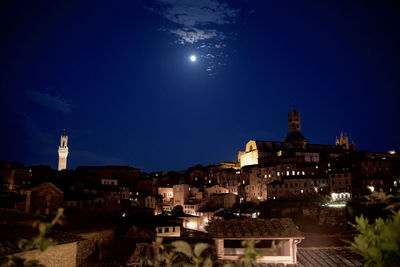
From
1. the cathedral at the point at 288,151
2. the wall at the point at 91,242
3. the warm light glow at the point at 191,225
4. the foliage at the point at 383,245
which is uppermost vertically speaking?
the cathedral at the point at 288,151

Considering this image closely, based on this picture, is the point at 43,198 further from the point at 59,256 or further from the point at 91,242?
the point at 59,256

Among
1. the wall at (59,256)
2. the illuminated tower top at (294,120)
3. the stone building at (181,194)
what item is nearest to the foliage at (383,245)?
the wall at (59,256)

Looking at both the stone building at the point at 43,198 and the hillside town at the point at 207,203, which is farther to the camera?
the stone building at the point at 43,198

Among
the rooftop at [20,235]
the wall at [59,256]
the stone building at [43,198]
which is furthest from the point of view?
the stone building at [43,198]

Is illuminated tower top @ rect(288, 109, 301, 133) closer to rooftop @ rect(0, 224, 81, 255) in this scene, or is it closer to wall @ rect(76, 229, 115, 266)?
wall @ rect(76, 229, 115, 266)

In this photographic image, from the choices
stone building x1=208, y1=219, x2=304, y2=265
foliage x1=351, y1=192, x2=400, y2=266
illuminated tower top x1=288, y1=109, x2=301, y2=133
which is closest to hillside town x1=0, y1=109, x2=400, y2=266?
stone building x1=208, y1=219, x2=304, y2=265

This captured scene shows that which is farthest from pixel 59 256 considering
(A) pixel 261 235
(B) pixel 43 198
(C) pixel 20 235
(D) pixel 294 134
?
(D) pixel 294 134

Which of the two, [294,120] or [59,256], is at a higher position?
[294,120]

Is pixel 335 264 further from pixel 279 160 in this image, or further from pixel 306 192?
pixel 279 160

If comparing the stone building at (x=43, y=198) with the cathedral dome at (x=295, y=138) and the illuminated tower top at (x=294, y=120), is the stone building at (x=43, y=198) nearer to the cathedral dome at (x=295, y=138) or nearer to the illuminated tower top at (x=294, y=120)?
the cathedral dome at (x=295, y=138)

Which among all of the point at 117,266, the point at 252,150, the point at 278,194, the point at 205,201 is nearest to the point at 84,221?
the point at 117,266

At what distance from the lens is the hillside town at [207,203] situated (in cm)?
1362

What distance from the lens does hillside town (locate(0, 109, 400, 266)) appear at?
13.6 meters

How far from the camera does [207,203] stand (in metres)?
66.6
